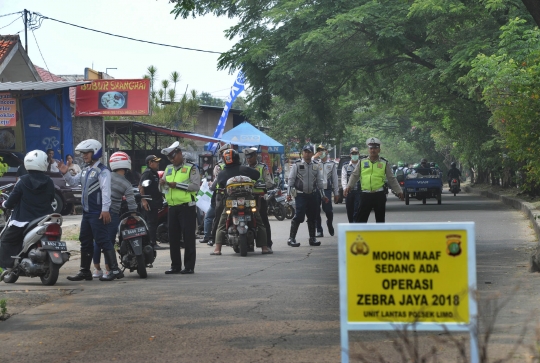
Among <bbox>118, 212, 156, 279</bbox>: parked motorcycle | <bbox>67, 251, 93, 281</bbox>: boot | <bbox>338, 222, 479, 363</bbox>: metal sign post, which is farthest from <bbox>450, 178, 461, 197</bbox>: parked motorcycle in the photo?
<bbox>338, 222, 479, 363</bbox>: metal sign post

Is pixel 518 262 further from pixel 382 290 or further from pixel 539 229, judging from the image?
pixel 382 290

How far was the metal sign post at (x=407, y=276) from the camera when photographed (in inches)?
180

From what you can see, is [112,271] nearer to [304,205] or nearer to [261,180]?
[261,180]

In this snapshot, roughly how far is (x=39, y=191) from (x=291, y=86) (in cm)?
1650

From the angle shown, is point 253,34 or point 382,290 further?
point 253,34

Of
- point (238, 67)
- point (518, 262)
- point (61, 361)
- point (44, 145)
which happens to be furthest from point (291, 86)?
point (61, 361)

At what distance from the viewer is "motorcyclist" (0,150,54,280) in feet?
36.8

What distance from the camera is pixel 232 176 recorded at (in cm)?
1498

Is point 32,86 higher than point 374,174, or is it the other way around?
point 32,86

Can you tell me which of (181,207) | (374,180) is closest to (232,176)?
(181,207)

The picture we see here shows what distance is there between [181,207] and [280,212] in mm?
13178

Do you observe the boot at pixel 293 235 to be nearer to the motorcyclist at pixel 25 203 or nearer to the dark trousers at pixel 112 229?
the dark trousers at pixel 112 229

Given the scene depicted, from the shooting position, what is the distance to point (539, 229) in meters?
16.7

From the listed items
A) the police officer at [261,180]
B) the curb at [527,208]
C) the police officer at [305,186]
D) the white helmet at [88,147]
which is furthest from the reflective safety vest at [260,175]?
the curb at [527,208]
